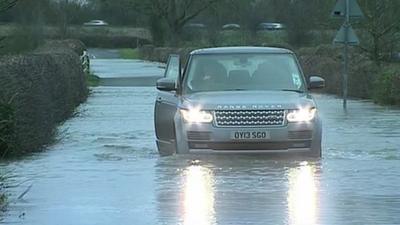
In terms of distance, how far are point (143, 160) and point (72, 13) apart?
60.4 meters

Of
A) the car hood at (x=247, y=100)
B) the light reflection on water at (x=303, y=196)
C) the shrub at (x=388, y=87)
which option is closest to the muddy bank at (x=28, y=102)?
the car hood at (x=247, y=100)

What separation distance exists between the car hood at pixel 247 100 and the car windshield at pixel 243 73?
1.14 feet

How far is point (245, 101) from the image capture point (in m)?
13.7

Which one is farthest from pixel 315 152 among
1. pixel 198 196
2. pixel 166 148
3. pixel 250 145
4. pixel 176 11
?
pixel 176 11

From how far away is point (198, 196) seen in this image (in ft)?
35.7

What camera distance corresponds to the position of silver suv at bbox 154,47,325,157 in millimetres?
13578

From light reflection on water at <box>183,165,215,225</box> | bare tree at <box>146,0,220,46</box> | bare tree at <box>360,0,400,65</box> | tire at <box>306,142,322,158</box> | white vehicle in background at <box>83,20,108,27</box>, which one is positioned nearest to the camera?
light reflection on water at <box>183,165,215,225</box>

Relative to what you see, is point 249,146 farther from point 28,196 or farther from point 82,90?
point 82,90

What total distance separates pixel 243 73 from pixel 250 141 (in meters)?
1.66

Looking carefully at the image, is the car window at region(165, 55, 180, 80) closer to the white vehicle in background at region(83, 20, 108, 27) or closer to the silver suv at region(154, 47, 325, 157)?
the silver suv at region(154, 47, 325, 157)

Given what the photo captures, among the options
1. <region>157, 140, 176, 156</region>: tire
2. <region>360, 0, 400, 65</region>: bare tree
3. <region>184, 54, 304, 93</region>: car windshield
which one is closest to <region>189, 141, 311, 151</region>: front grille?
<region>184, 54, 304, 93</region>: car windshield

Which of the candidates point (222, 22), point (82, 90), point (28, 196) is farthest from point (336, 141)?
point (222, 22)

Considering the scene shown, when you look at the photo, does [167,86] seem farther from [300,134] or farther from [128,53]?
[128,53]

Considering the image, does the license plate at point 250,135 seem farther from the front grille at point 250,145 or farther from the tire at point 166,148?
the tire at point 166,148
